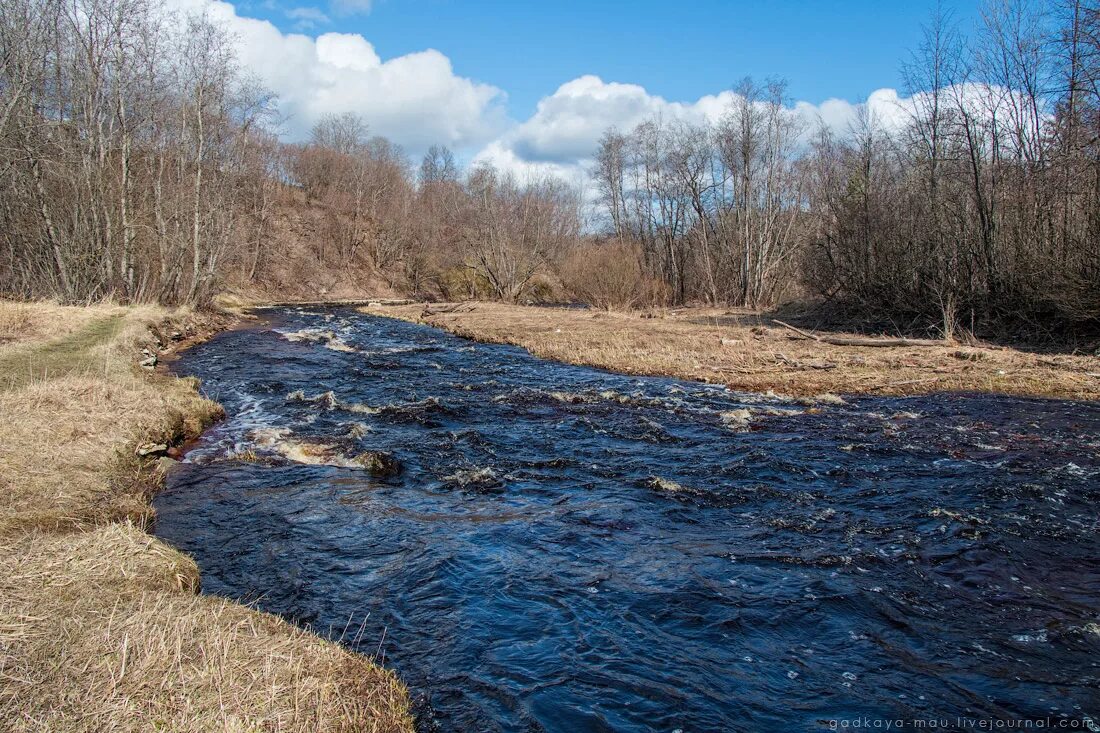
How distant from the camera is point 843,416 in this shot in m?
11.7

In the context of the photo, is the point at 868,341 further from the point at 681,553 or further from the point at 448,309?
the point at 448,309

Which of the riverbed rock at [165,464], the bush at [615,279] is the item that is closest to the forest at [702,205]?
the bush at [615,279]

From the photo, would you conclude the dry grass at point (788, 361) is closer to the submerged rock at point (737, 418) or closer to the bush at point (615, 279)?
the submerged rock at point (737, 418)

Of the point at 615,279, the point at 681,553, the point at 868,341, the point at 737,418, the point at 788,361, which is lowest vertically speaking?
the point at 681,553

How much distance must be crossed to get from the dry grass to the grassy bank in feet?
39.2

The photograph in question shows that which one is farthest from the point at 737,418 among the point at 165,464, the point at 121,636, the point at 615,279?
the point at 615,279

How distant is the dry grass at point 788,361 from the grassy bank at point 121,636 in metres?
12.0

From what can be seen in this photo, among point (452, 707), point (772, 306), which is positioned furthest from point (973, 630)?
point (772, 306)

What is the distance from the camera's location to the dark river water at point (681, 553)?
14.2 feet

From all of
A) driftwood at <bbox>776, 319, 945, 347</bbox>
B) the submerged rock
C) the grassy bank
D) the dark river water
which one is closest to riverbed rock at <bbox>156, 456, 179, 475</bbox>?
the dark river water

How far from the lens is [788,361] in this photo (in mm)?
16766

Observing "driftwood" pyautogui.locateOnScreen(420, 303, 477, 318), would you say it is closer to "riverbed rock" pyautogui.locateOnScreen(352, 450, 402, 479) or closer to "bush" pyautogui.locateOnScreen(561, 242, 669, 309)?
"bush" pyautogui.locateOnScreen(561, 242, 669, 309)

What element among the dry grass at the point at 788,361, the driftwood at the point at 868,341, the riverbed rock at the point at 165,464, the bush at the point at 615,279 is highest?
the bush at the point at 615,279

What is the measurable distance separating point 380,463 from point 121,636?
5.47 m
